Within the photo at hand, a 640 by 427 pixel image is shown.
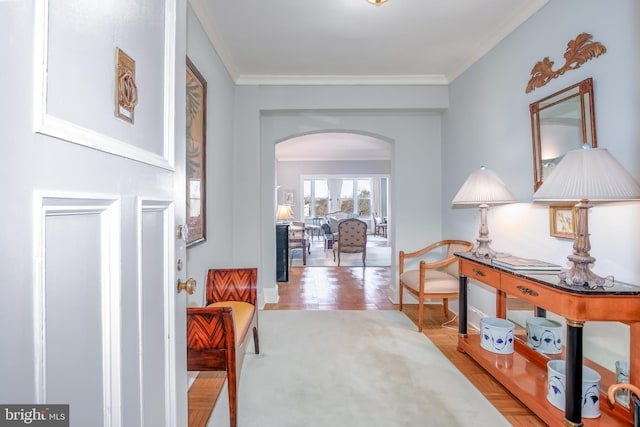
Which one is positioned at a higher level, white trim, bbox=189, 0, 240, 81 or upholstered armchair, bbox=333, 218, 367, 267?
white trim, bbox=189, 0, 240, 81

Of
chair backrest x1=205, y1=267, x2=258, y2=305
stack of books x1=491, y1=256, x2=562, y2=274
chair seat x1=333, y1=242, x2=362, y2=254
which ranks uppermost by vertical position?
stack of books x1=491, y1=256, x2=562, y2=274

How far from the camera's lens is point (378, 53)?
10.4 feet

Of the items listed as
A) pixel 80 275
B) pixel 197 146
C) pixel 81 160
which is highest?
pixel 197 146

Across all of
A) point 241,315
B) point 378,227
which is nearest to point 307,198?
point 378,227

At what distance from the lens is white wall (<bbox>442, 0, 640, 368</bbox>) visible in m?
1.68

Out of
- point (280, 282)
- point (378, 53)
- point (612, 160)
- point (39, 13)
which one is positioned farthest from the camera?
point (280, 282)

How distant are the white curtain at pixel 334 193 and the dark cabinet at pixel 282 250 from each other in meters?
6.63

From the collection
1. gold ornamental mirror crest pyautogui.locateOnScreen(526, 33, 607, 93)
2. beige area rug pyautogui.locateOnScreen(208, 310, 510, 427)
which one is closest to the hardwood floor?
beige area rug pyautogui.locateOnScreen(208, 310, 510, 427)

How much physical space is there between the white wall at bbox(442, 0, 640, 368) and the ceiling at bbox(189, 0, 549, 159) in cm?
21

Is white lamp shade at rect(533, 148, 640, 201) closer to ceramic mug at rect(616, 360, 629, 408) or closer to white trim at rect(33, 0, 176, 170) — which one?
ceramic mug at rect(616, 360, 629, 408)

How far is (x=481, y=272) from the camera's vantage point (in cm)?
245

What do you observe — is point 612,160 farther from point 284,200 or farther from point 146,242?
point 284,200

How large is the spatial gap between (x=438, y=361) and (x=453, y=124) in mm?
2498

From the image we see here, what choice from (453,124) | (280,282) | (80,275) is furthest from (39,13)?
(280,282)
